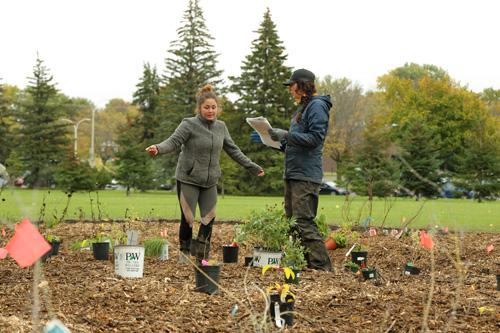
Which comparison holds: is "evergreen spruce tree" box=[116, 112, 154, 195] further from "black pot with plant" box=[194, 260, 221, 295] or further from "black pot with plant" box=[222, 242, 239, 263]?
"black pot with plant" box=[194, 260, 221, 295]

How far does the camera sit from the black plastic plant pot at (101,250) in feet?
24.0

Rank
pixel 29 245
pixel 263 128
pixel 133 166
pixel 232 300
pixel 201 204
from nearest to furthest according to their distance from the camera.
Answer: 1. pixel 29 245
2. pixel 232 300
3. pixel 263 128
4. pixel 201 204
5. pixel 133 166

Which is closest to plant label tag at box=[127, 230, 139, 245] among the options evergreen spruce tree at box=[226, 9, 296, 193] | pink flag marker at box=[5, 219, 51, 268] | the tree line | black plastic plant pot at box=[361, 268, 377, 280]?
black plastic plant pot at box=[361, 268, 377, 280]

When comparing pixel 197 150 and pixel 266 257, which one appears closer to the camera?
pixel 266 257

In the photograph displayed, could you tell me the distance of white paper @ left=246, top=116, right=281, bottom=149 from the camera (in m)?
7.00

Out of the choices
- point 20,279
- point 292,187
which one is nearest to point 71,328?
point 20,279

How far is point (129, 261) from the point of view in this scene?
5984mm

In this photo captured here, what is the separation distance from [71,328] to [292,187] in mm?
3577

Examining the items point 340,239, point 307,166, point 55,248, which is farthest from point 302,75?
point 55,248

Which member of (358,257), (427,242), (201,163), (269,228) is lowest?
(358,257)

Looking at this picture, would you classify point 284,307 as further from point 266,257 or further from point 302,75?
point 302,75

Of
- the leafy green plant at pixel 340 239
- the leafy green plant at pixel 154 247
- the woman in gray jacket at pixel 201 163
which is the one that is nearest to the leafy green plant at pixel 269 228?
the woman in gray jacket at pixel 201 163

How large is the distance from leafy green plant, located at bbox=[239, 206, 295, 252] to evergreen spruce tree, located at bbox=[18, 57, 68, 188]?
45.7 metres

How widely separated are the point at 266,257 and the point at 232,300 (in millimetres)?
2161
